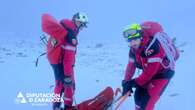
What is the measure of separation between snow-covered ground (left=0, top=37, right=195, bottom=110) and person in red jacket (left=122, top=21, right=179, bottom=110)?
172 centimetres

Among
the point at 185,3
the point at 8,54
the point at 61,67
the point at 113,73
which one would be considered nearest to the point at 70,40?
the point at 61,67

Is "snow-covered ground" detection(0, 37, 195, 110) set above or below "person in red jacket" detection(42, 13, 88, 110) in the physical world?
below

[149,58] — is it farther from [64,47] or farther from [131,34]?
[64,47]

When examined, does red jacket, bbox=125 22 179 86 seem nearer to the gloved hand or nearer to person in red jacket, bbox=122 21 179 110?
person in red jacket, bbox=122 21 179 110

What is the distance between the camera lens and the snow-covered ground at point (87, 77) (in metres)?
7.57

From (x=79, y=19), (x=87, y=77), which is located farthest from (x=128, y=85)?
(x=87, y=77)

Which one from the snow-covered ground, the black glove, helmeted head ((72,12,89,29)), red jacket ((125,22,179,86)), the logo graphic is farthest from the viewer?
the snow-covered ground

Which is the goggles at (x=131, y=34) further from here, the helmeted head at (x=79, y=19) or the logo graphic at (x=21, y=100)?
the logo graphic at (x=21, y=100)

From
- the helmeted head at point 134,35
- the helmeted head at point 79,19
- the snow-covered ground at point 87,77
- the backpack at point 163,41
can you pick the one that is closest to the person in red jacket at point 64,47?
the helmeted head at point 79,19

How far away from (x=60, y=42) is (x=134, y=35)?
1268 millimetres

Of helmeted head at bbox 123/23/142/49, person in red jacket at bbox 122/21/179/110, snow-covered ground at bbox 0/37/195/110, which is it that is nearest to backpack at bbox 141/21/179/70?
person in red jacket at bbox 122/21/179/110

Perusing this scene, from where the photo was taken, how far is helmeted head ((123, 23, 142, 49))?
528 cm

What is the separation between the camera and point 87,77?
10.0 metres

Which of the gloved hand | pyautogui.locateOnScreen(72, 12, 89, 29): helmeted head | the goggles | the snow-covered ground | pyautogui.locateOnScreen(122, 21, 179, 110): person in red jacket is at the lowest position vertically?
the snow-covered ground
